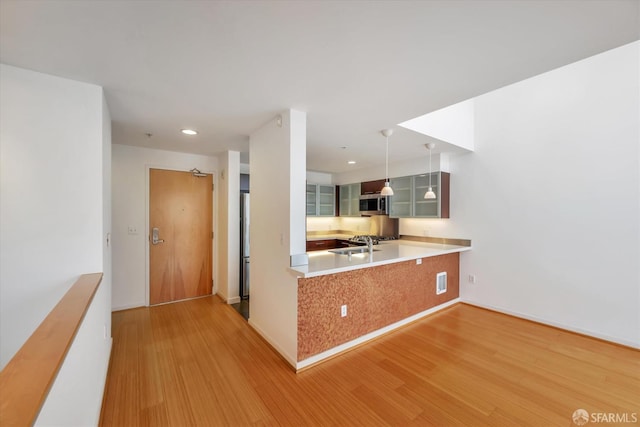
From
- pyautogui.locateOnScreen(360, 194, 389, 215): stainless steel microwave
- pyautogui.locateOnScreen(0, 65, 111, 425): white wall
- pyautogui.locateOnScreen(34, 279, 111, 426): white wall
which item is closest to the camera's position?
pyautogui.locateOnScreen(34, 279, 111, 426): white wall

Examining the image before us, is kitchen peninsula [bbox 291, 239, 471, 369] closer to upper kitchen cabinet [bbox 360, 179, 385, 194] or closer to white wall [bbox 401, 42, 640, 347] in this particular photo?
white wall [bbox 401, 42, 640, 347]

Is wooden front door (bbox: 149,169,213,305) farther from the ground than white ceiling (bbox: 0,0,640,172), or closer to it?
closer to it

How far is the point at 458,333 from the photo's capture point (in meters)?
3.07

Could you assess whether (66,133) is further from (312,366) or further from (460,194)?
(460,194)

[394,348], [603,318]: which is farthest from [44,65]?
[603,318]

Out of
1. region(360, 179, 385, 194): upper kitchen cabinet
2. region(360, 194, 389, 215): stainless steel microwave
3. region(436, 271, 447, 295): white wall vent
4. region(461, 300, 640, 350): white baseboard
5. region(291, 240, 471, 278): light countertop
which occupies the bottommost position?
region(461, 300, 640, 350): white baseboard

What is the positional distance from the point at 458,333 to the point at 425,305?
0.57 metres

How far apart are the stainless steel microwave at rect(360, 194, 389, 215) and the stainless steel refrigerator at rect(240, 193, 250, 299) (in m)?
2.44

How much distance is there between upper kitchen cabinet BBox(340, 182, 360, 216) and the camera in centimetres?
561

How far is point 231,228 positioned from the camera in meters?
4.05

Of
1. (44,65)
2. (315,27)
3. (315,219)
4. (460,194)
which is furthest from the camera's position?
(315,219)

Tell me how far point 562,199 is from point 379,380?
319 centimetres

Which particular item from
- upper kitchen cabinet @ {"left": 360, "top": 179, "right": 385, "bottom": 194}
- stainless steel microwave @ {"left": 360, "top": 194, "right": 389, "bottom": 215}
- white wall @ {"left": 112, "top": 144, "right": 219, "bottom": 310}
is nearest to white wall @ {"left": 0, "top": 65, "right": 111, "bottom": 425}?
white wall @ {"left": 112, "top": 144, "right": 219, "bottom": 310}

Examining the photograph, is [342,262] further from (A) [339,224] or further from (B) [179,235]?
(A) [339,224]
